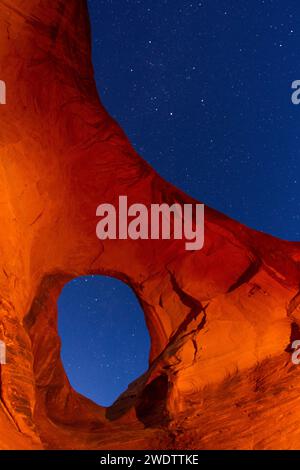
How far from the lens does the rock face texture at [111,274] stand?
4945mm

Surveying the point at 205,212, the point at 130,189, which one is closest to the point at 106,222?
the point at 130,189

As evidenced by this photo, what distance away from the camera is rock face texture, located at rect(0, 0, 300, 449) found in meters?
4.95

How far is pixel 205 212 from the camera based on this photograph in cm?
641

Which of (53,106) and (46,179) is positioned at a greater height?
→ (53,106)

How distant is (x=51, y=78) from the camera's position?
235 inches

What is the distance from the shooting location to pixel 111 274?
620 centimetres

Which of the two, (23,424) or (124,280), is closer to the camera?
(23,424)

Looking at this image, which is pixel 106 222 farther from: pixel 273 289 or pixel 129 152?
pixel 273 289

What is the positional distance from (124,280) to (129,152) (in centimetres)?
185

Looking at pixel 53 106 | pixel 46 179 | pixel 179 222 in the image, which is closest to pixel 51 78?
pixel 53 106

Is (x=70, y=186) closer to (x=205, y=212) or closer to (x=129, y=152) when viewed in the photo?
(x=129, y=152)

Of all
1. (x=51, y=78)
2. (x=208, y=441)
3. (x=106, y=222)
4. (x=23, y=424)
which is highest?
(x=51, y=78)
